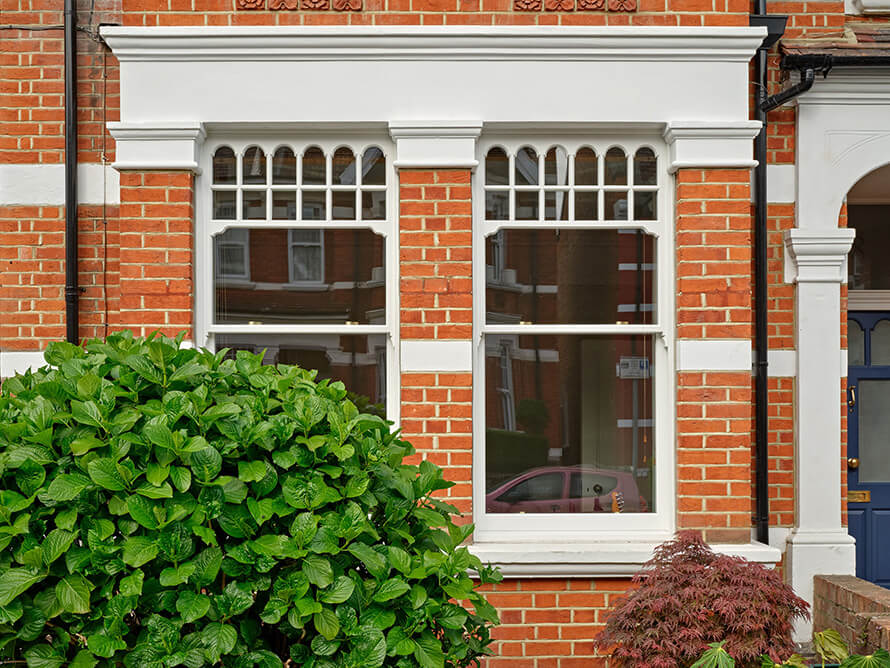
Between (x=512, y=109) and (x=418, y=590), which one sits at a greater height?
(x=512, y=109)

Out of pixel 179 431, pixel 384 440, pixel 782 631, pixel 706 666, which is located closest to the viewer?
pixel 179 431

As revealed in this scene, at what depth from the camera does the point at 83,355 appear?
3.44 metres

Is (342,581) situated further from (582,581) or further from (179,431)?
(582,581)

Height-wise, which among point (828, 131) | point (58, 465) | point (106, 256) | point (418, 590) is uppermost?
point (828, 131)

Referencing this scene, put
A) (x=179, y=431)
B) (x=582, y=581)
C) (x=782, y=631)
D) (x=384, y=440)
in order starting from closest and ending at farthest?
1. (x=179, y=431)
2. (x=384, y=440)
3. (x=782, y=631)
4. (x=582, y=581)

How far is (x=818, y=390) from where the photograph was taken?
593cm

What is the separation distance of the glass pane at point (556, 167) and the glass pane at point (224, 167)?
6.43 feet

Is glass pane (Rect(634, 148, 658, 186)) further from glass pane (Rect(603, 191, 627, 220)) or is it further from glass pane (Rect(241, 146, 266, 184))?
glass pane (Rect(241, 146, 266, 184))

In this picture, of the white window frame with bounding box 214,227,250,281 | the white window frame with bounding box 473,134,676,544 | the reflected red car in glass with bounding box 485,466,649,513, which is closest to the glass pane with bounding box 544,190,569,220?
the white window frame with bounding box 473,134,676,544

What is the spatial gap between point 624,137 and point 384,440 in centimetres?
306

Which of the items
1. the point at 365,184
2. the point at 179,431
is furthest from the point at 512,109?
the point at 179,431

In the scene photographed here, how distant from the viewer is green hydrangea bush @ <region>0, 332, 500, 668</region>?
2920 mm

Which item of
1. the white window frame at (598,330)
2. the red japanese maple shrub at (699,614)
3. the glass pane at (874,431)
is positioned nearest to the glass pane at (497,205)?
the white window frame at (598,330)

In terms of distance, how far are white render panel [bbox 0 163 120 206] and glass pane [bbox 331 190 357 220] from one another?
57.4 inches
